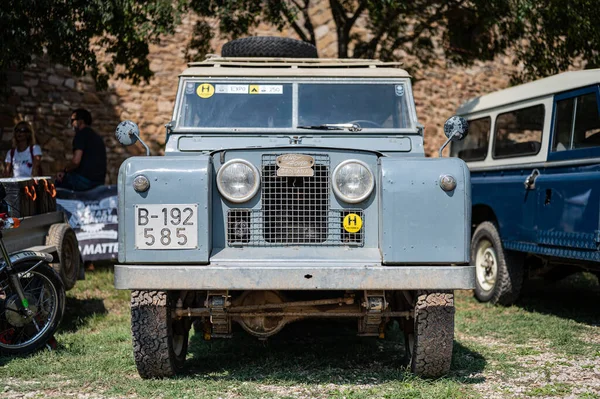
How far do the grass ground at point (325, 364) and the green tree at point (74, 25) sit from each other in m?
3.44

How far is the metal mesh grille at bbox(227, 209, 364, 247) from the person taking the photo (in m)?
4.51

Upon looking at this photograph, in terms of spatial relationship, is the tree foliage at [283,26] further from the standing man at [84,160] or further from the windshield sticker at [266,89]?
the windshield sticker at [266,89]

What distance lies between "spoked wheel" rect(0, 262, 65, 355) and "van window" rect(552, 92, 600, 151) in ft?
15.2

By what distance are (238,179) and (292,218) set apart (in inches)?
16.6

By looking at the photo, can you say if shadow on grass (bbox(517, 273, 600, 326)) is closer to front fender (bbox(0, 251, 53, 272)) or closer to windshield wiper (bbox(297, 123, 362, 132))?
Answer: windshield wiper (bbox(297, 123, 362, 132))

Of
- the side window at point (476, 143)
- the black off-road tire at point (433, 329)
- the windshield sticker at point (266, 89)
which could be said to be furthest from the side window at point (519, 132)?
the black off-road tire at point (433, 329)

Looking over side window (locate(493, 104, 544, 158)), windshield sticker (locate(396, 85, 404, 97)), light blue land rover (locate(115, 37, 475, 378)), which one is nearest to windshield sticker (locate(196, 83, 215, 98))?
light blue land rover (locate(115, 37, 475, 378))

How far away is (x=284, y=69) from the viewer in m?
5.57

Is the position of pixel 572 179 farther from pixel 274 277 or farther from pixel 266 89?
pixel 274 277

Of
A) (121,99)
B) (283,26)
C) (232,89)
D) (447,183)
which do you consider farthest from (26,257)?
(121,99)

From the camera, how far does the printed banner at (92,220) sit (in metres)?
8.77

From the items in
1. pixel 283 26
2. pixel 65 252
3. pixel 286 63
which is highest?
pixel 283 26

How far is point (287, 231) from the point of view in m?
4.52

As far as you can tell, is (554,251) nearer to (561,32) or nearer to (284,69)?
(284,69)
